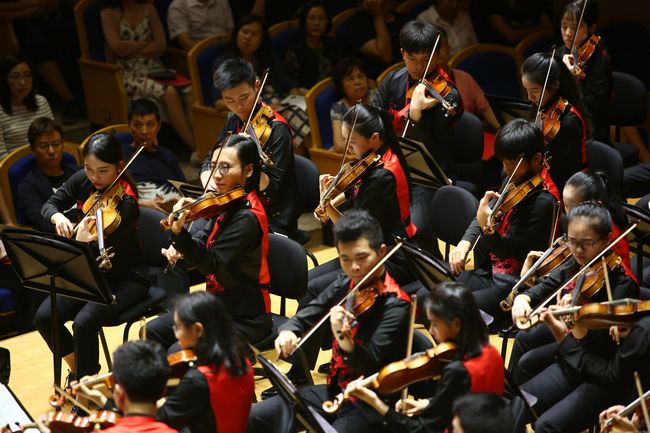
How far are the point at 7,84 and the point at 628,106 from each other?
355 cm

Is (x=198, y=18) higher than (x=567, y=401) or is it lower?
higher

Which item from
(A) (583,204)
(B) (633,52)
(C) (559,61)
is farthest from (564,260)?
(B) (633,52)

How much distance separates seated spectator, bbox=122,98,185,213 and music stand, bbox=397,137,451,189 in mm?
1353

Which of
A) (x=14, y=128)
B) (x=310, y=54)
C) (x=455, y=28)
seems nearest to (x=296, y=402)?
(x=14, y=128)

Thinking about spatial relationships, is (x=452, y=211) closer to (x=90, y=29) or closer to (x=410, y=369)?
(x=410, y=369)

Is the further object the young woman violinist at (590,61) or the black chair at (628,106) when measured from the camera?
the black chair at (628,106)

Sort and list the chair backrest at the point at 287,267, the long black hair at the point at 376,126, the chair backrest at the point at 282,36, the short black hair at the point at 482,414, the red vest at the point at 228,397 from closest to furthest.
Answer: the short black hair at the point at 482,414, the red vest at the point at 228,397, the chair backrest at the point at 287,267, the long black hair at the point at 376,126, the chair backrest at the point at 282,36

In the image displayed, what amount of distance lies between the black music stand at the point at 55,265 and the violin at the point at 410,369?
121cm

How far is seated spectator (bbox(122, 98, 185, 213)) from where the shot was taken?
18.3 feet

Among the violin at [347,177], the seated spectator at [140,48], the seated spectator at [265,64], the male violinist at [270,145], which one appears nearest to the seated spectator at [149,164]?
the male violinist at [270,145]

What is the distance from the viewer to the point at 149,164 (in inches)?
221

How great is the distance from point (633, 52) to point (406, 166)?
2.97 m

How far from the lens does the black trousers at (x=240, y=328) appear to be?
13.9ft

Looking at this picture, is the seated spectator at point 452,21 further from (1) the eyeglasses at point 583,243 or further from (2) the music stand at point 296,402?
(2) the music stand at point 296,402
